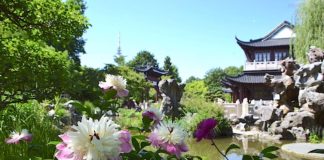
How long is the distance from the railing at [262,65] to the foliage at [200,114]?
15.2m

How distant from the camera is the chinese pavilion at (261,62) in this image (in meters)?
29.0

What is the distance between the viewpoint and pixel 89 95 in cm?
1284

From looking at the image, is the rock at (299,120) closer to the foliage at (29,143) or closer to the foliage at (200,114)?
the foliage at (200,114)

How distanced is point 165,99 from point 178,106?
816 millimetres

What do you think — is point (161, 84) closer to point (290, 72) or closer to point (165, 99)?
point (165, 99)

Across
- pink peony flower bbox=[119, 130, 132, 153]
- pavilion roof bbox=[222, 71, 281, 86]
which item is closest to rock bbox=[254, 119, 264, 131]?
pink peony flower bbox=[119, 130, 132, 153]

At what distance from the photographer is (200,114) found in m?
14.2

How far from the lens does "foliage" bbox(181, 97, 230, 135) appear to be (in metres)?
13.2

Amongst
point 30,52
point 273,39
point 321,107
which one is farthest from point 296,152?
point 273,39

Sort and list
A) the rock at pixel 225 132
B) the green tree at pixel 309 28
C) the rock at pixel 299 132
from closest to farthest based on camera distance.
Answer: the rock at pixel 299 132
the rock at pixel 225 132
the green tree at pixel 309 28

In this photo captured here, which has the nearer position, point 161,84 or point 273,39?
point 161,84

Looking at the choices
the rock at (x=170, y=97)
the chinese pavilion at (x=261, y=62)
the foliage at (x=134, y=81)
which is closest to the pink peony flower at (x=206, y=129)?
the rock at (x=170, y=97)

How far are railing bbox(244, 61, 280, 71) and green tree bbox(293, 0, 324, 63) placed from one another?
740 cm

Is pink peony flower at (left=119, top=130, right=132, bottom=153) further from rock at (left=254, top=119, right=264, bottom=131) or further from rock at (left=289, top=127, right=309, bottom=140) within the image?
rock at (left=254, top=119, right=264, bottom=131)
